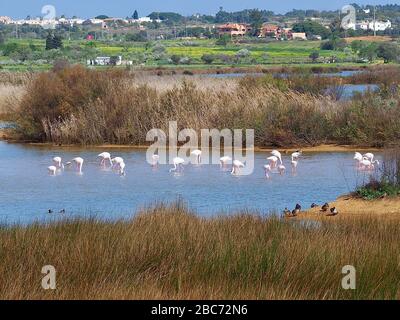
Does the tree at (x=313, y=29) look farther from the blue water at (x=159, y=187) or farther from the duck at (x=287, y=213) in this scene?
the duck at (x=287, y=213)

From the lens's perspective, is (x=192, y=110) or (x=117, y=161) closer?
(x=117, y=161)

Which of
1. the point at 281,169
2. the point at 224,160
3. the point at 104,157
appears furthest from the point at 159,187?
the point at 104,157

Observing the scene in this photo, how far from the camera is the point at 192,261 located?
10695mm

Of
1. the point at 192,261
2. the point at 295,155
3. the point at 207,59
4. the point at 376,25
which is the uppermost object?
the point at 192,261

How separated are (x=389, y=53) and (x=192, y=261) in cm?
6910

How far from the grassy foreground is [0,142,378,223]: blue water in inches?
173

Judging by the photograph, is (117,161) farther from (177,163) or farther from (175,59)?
(175,59)

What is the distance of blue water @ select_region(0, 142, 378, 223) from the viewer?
18.5m

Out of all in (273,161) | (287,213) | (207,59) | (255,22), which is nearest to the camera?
(287,213)

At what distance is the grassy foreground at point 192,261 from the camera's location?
969 centimetres

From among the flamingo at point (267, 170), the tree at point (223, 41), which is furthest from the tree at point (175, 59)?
the flamingo at point (267, 170)

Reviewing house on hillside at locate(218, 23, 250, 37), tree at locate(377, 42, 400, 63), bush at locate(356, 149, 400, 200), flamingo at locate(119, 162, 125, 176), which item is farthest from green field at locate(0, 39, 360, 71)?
bush at locate(356, 149, 400, 200)
